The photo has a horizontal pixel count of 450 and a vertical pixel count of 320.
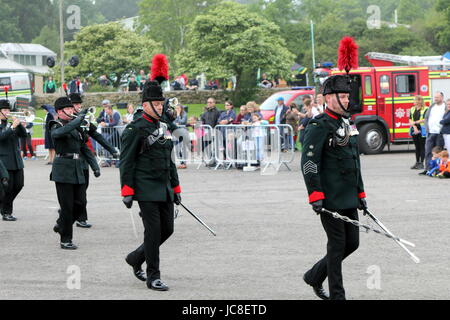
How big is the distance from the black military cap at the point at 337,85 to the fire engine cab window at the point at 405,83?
62.3ft

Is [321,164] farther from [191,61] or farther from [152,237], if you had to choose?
[191,61]

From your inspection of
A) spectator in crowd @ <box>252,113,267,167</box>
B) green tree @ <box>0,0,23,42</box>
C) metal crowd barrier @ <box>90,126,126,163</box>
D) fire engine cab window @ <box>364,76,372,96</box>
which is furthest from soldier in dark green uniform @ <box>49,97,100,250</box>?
green tree @ <box>0,0,23,42</box>

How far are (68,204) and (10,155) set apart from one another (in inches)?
120

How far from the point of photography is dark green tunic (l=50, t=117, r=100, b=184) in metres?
10.9

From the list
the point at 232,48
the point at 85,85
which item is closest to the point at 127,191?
the point at 232,48

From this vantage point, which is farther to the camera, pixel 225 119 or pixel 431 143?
pixel 225 119

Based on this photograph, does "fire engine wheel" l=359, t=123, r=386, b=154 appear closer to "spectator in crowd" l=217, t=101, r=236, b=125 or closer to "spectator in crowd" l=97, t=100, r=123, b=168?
"spectator in crowd" l=217, t=101, r=236, b=125

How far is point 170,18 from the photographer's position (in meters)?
77.6

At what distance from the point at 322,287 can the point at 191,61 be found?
1713 inches

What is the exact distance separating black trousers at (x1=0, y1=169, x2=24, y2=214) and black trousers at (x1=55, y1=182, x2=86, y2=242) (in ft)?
8.80

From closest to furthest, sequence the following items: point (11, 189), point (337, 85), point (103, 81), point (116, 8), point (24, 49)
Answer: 1. point (337, 85)
2. point (11, 189)
3. point (103, 81)
4. point (24, 49)
5. point (116, 8)

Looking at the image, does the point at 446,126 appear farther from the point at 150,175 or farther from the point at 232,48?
the point at 232,48

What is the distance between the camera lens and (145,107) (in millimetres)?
8484
